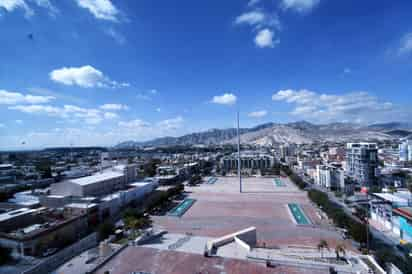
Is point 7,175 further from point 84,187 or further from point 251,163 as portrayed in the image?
point 251,163

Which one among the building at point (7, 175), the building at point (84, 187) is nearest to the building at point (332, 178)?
the building at point (84, 187)

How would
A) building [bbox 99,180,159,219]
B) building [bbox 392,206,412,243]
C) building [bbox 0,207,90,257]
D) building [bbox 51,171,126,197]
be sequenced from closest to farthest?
1. building [bbox 0,207,90,257]
2. building [bbox 392,206,412,243]
3. building [bbox 99,180,159,219]
4. building [bbox 51,171,126,197]

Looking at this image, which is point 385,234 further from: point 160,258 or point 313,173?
point 313,173

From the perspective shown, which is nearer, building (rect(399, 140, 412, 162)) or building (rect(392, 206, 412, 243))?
building (rect(392, 206, 412, 243))

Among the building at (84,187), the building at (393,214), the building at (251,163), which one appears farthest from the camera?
the building at (251,163)

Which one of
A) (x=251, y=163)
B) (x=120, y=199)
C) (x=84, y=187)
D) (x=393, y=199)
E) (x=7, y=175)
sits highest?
(x=84, y=187)

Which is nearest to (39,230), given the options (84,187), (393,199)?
(84,187)

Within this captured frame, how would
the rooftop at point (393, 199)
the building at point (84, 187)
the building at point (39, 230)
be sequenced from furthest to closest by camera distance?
the building at point (84, 187) → the rooftop at point (393, 199) → the building at point (39, 230)

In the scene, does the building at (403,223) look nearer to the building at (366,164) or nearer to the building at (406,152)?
the building at (366,164)

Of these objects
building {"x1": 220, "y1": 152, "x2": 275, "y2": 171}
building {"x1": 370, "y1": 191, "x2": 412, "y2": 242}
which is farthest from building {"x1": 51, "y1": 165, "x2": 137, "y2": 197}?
building {"x1": 220, "y1": 152, "x2": 275, "y2": 171}

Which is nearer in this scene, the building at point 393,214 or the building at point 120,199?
the building at point 393,214

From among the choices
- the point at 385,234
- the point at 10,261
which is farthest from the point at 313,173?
the point at 10,261

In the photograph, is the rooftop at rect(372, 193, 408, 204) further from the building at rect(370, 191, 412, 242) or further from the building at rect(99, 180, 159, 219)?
the building at rect(99, 180, 159, 219)
